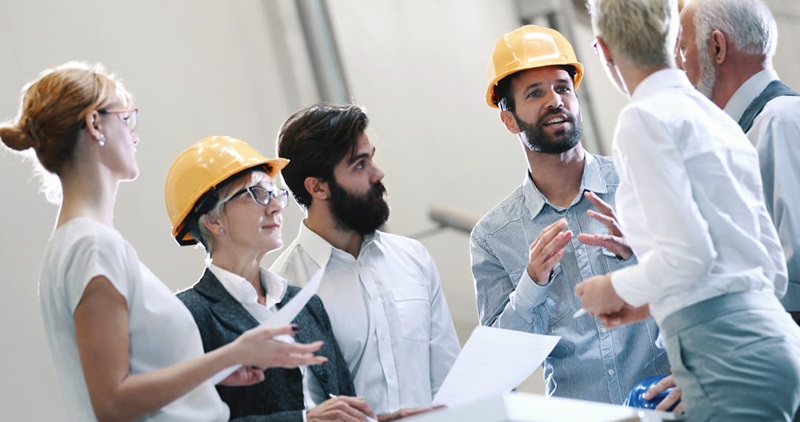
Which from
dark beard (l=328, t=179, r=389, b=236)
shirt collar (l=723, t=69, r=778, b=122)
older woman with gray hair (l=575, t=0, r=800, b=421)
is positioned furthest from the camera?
dark beard (l=328, t=179, r=389, b=236)

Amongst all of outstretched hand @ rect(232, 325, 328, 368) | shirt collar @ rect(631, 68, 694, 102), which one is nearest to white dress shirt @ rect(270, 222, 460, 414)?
outstretched hand @ rect(232, 325, 328, 368)

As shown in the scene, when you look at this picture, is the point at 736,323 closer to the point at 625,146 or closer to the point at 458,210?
the point at 625,146

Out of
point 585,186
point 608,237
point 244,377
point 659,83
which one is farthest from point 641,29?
point 585,186

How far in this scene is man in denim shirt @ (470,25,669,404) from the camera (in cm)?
319

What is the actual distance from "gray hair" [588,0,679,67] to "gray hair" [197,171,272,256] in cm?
116

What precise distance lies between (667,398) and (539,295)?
0.71 metres

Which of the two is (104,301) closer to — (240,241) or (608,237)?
(240,241)

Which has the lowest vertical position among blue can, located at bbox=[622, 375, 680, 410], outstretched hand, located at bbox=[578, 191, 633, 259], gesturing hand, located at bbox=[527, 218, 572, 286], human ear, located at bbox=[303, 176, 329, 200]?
blue can, located at bbox=[622, 375, 680, 410]

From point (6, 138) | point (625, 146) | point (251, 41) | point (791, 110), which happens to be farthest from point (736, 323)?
point (251, 41)

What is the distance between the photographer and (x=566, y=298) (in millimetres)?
3268

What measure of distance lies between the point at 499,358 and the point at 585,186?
1.05m

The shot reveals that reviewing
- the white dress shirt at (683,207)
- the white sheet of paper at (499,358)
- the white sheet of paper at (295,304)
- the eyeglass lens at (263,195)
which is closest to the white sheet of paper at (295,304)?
the white sheet of paper at (295,304)

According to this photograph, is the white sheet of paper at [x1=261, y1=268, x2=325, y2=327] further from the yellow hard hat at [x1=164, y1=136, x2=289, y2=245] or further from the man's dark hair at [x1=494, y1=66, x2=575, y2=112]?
the man's dark hair at [x1=494, y1=66, x2=575, y2=112]

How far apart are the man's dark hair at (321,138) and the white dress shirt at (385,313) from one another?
0.66 ft
